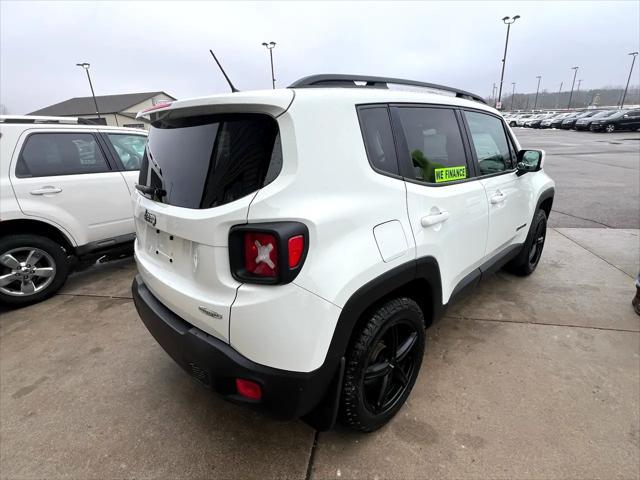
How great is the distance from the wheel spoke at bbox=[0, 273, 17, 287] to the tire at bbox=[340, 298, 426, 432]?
11.4 ft

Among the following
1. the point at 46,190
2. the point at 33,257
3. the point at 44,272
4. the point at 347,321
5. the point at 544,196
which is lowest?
the point at 44,272

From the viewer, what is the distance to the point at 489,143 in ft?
9.59

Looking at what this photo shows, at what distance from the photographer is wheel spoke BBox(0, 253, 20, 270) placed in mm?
3346

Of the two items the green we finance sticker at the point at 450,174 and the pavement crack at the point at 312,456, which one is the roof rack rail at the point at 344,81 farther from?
the pavement crack at the point at 312,456

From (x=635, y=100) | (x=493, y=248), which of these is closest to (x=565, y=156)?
A: (x=493, y=248)

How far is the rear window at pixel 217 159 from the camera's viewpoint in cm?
147

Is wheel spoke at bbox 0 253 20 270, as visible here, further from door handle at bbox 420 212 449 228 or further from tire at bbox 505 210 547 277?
Answer: tire at bbox 505 210 547 277

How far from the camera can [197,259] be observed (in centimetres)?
159

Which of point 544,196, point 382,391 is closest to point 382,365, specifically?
point 382,391

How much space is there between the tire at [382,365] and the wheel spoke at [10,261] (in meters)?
3.46

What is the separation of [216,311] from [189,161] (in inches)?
28.6

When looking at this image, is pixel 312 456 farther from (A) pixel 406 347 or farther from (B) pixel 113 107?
(B) pixel 113 107

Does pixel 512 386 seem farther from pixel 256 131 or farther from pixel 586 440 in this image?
pixel 256 131

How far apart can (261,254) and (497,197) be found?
2081 millimetres
